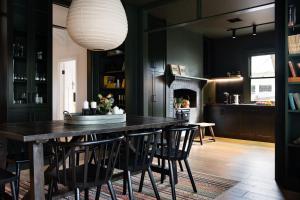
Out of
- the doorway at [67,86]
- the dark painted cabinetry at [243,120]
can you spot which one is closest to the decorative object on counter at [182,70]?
the dark painted cabinetry at [243,120]

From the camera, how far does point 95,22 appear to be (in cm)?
256

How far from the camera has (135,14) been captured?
511 centimetres

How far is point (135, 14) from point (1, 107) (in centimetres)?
290

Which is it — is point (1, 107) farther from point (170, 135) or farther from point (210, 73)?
point (210, 73)

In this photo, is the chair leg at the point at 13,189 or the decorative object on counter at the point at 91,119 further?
the decorative object on counter at the point at 91,119

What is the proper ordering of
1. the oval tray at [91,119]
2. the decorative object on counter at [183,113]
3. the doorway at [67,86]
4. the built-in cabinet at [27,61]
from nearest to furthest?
the oval tray at [91,119] < the built-in cabinet at [27,61] < the decorative object on counter at [183,113] < the doorway at [67,86]

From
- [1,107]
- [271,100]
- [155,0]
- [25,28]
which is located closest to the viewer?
[1,107]

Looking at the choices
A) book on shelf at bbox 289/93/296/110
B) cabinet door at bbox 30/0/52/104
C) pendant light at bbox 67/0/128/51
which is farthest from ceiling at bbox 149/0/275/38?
cabinet door at bbox 30/0/52/104

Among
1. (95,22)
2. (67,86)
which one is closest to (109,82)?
(67,86)

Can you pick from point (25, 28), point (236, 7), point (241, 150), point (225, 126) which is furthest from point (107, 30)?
point (225, 126)

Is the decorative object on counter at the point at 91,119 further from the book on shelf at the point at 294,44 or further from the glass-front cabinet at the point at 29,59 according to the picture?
the book on shelf at the point at 294,44

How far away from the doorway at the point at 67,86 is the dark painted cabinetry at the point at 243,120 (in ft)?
13.0

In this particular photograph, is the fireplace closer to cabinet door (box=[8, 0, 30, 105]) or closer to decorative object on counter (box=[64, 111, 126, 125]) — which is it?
cabinet door (box=[8, 0, 30, 105])

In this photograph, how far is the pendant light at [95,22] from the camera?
101 inches
